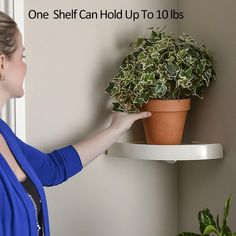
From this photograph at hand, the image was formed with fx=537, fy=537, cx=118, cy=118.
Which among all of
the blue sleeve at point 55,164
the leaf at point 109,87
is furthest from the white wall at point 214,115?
the blue sleeve at point 55,164

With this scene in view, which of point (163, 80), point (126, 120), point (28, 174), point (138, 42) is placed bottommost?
point (28, 174)

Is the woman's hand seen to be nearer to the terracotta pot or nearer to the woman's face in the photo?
the terracotta pot

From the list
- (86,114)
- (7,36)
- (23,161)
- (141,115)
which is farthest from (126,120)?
(7,36)

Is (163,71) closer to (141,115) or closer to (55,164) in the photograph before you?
(141,115)

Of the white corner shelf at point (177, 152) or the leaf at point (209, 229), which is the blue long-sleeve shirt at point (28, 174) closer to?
the white corner shelf at point (177, 152)

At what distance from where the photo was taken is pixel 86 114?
1.61 metres

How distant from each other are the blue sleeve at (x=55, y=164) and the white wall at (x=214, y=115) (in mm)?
374

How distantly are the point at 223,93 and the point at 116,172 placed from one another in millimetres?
415

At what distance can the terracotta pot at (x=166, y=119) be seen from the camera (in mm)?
1489

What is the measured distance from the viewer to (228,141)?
1476mm

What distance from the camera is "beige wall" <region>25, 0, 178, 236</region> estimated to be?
157cm

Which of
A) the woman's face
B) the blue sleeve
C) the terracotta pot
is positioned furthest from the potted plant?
the woman's face

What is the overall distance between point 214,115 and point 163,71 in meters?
0.20

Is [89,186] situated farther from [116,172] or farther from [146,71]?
[146,71]
